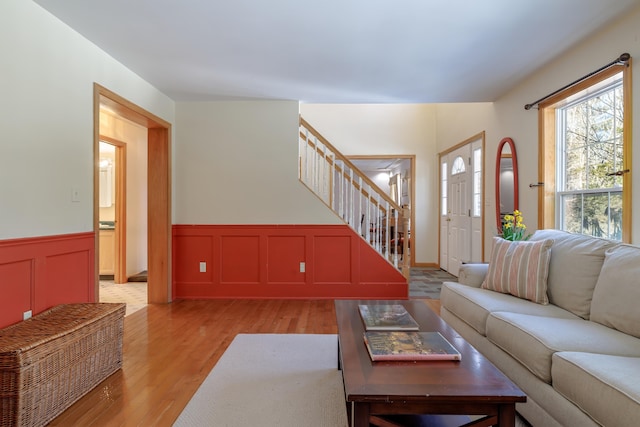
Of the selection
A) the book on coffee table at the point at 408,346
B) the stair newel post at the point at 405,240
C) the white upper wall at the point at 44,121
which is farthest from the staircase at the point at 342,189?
the book on coffee table at the point at 408,346

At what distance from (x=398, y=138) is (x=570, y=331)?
483cm

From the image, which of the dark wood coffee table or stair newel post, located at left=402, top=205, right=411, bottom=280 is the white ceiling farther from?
the dark wood coffee table

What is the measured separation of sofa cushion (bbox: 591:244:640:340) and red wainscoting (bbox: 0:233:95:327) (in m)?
3.39

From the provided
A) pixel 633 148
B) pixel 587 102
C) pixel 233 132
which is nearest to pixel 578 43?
pixel 587 102

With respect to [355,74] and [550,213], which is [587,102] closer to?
[550,213]

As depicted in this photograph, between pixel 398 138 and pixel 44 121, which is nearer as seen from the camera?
pixel 44 121

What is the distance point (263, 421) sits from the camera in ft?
5.58

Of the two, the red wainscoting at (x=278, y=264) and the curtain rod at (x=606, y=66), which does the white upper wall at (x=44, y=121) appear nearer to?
the red wainscoting at (x=278, y=264)

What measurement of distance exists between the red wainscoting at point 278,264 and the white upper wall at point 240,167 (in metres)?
0.16

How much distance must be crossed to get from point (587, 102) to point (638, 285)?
1.80 metres

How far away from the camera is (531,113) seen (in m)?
3.33

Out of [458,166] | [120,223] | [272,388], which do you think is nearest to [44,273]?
[272,388]

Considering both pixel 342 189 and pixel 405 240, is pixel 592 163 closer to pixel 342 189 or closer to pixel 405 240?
pixel 405 240

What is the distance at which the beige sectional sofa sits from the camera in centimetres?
127
